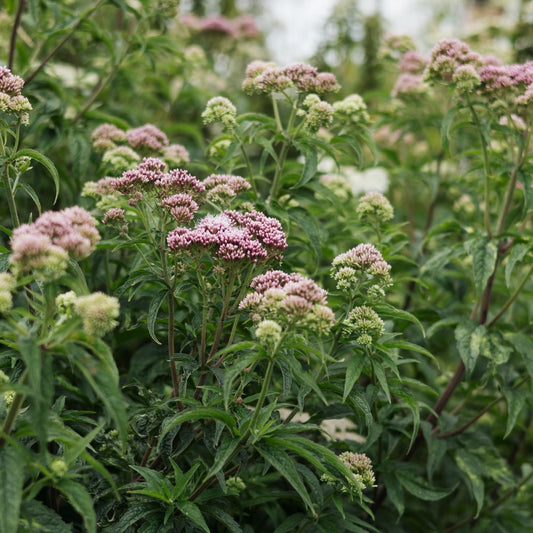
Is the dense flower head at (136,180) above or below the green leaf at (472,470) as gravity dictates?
above

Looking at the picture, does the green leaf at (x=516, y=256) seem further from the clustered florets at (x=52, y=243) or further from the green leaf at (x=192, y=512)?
the clustered florets at (x=52, y=243)

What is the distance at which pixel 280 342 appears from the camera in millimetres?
1938

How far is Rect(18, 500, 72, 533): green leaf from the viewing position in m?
1.75

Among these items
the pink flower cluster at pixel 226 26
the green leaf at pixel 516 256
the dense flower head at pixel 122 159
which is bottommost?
the green leaf at pixel 516 256

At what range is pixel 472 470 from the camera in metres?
3.16

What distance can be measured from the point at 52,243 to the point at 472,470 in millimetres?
2433

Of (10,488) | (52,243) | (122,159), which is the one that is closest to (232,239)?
(52,243)

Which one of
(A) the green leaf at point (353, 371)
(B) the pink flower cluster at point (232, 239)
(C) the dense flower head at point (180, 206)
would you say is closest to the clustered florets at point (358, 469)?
(A) the green leaf at point (353, 371)

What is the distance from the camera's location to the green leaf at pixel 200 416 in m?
1.96

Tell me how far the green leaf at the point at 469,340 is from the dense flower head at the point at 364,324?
2.78ft

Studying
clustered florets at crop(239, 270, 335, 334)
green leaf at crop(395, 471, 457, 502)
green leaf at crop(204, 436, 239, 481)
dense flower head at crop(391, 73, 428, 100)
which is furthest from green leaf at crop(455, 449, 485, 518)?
dense flower head at crop(391, 73, 428, 100)

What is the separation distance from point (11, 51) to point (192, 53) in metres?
1.72

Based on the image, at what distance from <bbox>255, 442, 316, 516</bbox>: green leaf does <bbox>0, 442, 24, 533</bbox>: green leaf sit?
729mm

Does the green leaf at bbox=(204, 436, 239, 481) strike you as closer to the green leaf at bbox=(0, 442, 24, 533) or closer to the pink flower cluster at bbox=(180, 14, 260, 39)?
the green leaf at bbox=(0, 442, 24, 533)
